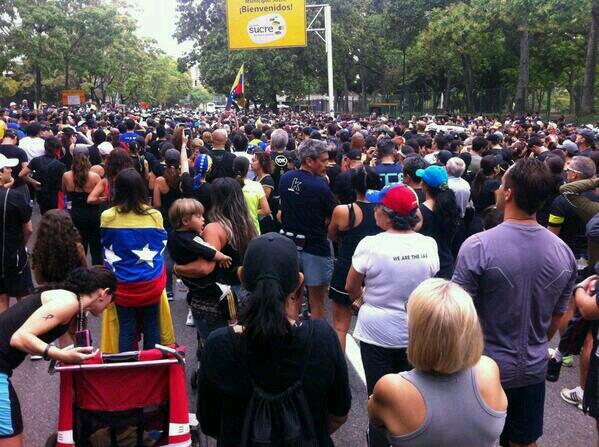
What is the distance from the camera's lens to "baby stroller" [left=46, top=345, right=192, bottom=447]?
312cm

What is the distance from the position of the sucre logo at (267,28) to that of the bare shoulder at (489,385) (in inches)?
959

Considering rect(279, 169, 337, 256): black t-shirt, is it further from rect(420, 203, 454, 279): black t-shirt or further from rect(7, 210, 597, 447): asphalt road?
rect(7, 210, 597, 447): asphalt road

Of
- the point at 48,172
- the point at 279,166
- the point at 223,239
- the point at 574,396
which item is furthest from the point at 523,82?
the point at 223,239

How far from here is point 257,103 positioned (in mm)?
46656

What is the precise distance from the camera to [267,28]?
Result: 25.0 metres

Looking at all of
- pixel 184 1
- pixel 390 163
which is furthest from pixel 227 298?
pixel 184 1

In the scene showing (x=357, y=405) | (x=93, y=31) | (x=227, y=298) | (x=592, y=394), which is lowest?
(x=357, y=405)

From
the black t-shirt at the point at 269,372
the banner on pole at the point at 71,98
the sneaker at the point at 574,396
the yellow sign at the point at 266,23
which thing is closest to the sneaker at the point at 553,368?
the sneaker at the point at 574,396

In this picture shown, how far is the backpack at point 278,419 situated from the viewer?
7.11ft

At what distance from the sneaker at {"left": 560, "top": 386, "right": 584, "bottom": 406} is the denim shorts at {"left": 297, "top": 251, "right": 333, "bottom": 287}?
225cm

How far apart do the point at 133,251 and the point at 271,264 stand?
8.18ft

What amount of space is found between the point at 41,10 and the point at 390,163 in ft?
121

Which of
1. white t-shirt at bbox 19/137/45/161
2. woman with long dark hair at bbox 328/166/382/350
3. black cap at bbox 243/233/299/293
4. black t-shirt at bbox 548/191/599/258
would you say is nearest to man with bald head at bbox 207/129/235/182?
woman with long dark hair at bbox 328/166/382/350

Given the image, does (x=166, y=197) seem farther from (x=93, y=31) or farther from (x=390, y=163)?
(x=93, y=31)
